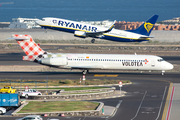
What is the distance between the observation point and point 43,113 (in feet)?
107

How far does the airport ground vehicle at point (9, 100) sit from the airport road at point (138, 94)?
6.54 meters

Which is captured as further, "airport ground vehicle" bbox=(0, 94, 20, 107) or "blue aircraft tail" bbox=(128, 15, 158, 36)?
"blue aircraft tail" bbox=(128, 15, 158, 36)

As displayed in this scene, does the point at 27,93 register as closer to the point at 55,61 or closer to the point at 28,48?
the point at 55,61

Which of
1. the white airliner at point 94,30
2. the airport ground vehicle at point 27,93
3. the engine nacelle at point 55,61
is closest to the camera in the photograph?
the airport ground vehicle at point 27,93

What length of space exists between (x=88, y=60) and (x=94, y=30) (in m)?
24.0

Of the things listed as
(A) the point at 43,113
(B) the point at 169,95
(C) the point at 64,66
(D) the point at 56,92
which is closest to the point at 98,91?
(D) the point at 56,92

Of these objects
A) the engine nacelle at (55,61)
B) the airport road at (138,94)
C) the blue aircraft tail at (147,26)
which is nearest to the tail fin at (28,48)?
the engine nacelle at (55,61)

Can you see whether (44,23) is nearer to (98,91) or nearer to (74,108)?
(98,91)

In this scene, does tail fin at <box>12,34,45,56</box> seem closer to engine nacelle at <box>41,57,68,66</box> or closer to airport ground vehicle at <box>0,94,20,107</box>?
engine nacelle at <box>41,57,68,66</box>

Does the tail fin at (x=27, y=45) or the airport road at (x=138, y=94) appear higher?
the tail fin at (x=27, y=45)

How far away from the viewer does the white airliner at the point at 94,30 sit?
79.3m

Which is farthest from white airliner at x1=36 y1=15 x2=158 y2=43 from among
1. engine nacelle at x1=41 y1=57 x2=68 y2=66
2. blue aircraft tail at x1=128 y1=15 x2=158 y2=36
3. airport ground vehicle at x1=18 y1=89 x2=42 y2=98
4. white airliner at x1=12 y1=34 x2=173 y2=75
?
airport ground vehicle at x1=18 y1=89 x2=42 y2=98

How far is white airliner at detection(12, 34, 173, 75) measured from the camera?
58406 mm

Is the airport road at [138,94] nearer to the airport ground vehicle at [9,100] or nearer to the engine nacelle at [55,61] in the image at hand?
the engine nacelle at [55,61]
